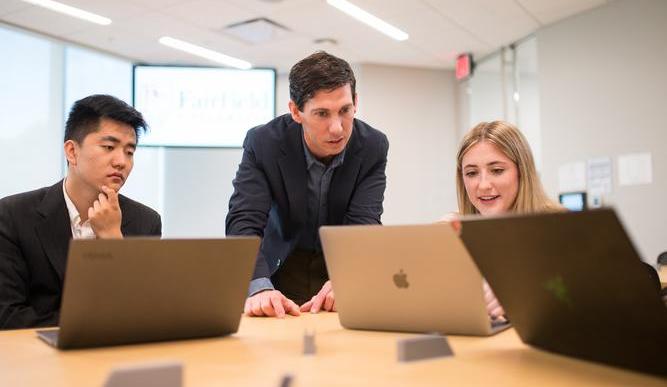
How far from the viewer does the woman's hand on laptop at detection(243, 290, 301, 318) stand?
1.50m

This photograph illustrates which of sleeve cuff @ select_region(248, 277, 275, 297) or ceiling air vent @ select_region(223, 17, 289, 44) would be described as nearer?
sleeve cuff @ select_region(248, 277, 275, 297)

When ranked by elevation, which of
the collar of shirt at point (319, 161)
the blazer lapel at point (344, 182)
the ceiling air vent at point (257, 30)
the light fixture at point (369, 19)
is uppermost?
the light fixture at point (369, 19)

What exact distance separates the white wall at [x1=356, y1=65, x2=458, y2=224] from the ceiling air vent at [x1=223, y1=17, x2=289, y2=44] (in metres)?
1.28

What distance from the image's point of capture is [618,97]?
4.54 m

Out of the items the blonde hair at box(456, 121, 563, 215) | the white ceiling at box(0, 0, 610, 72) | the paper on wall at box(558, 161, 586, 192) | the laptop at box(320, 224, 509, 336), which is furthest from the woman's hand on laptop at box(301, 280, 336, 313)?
the paper on wall at box(558, 161, 586, 192)

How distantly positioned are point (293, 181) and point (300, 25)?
326 cm

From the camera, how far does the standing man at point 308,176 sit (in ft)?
6.26

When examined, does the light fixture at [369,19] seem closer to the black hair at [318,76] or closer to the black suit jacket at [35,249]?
the black hair at [318,76]

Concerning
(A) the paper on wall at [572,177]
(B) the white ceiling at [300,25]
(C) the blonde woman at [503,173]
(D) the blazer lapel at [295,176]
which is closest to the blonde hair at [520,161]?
(C) the blonde woman at [503,173]

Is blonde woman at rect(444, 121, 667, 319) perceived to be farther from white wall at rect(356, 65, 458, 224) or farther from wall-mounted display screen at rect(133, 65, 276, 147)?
white wall at rect(356, 65, 458, 224)

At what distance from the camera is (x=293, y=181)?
6.73ft

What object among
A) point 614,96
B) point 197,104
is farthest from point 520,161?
point 197,104

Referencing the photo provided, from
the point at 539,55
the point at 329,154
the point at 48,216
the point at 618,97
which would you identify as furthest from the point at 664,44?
the point at 48,216

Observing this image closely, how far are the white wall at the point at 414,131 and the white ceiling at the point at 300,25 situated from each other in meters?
0.37
